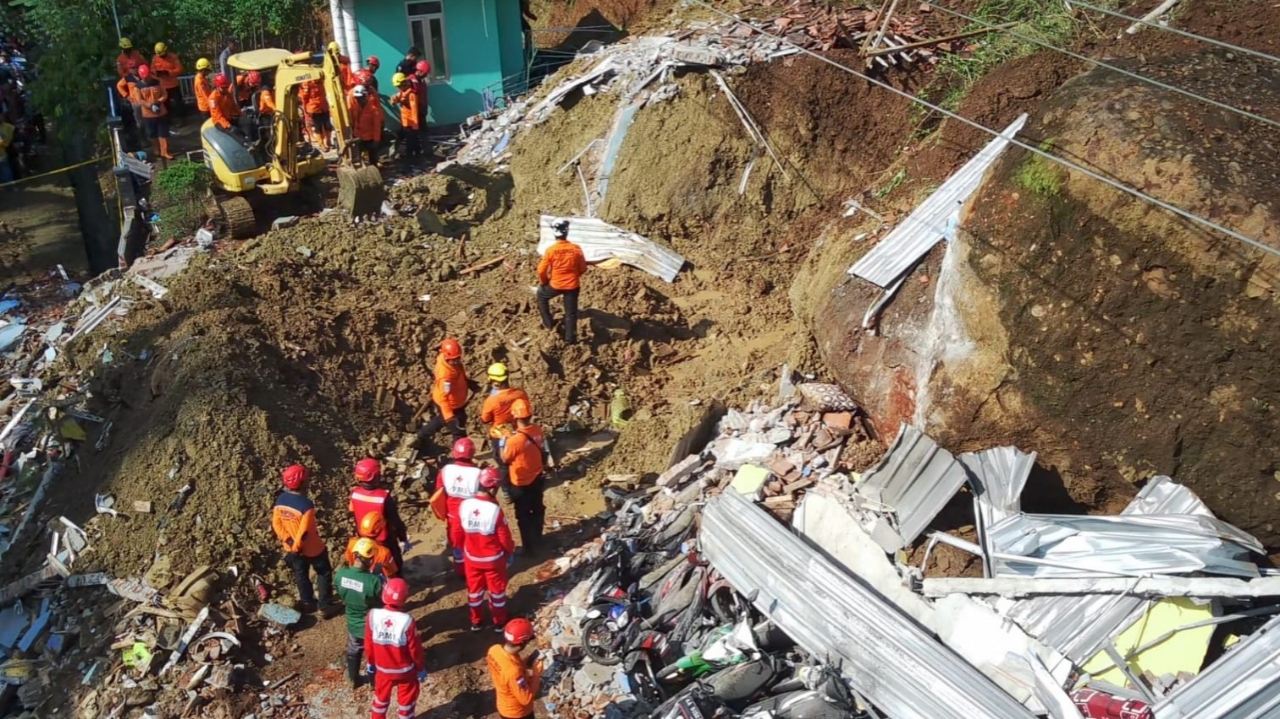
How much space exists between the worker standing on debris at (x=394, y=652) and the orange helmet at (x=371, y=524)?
95cm

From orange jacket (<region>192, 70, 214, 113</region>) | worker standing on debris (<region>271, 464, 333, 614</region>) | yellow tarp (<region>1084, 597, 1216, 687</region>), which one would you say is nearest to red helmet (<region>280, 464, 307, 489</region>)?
worker standing on debris (<region>271, 464, 333, 614</region>)

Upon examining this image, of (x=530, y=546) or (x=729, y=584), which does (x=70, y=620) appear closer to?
(x=530, y=546)

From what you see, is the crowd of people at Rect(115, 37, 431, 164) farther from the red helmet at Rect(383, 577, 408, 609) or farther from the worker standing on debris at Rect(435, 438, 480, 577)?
the red helmet at Rect(383, 577, 408, 609)

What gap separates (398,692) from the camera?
8070 millimetres

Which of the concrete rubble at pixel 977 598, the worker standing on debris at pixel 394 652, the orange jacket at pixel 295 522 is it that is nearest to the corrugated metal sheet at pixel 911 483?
the concrete rubble at pixel 977 598

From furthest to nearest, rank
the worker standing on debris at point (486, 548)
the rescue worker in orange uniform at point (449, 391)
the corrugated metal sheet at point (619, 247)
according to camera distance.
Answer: the corrugated metal sheet at point (619, 247), the rescue worker in orange uniform at point (449, 391), the worker standing on debris at point (486, 548)

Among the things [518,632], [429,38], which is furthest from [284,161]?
[518,632]

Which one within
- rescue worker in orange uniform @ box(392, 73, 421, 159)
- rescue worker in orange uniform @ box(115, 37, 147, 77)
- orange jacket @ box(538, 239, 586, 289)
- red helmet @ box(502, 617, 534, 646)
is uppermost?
rescue worker in orange uniform @ box(115, 37, 147, 77)

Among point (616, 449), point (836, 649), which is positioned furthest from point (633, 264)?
point (836, 649)

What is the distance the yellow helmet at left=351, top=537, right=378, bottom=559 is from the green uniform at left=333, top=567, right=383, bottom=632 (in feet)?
0.40

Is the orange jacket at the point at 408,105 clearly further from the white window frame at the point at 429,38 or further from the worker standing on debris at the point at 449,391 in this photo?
the worker standing on debris at the point at 449,391

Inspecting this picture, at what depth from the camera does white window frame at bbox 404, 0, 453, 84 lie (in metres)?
19.5

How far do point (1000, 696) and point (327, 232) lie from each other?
11113 millimetres

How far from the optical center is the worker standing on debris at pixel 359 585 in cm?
826
